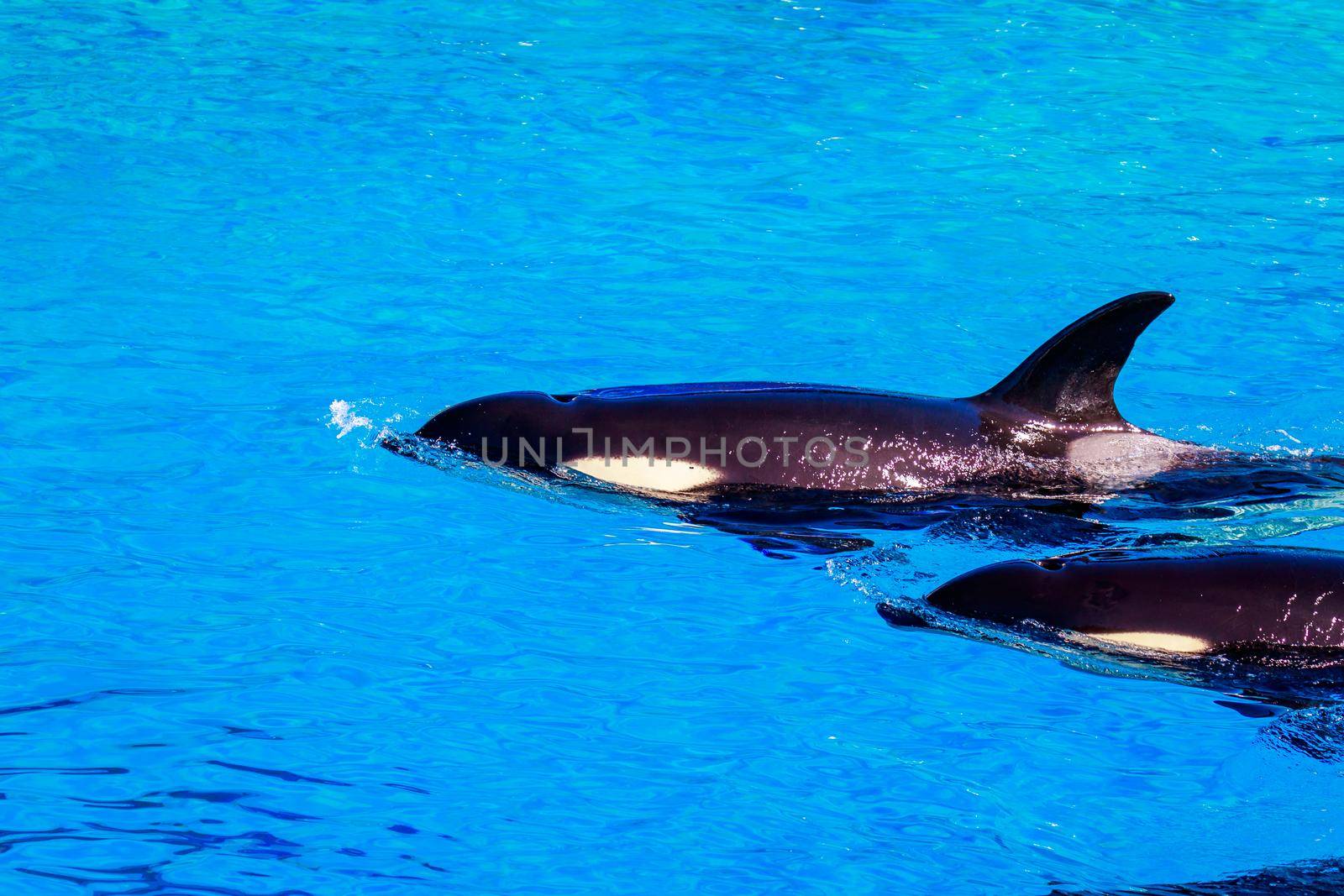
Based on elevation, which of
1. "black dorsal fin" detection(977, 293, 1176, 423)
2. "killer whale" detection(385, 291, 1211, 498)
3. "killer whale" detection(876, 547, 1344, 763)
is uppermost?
"black dorsal fin" detection(977, 293, 1176, 423)

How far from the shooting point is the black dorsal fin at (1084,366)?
18.4ft

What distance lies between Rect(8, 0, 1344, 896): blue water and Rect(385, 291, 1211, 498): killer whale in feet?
0.70

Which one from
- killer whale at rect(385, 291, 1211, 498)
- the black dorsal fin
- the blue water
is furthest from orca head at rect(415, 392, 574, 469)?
the black dorsal fin

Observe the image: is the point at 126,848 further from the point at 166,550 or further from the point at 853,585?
the point at 853,585

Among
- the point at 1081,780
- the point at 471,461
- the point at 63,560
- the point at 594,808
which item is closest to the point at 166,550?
the point at 63,560

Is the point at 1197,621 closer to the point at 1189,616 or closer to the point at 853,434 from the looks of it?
the point at 1189,616

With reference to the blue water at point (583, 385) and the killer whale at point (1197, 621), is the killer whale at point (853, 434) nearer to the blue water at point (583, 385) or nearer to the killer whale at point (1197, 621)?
the blue water at point (583, 385)

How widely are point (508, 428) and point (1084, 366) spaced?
7.48 ft

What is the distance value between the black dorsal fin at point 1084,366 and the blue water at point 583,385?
72cm

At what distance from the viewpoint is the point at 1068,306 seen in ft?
29.3

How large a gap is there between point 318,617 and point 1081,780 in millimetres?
2496

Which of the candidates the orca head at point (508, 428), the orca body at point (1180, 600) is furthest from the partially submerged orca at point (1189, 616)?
the orca head at point (508, 428)

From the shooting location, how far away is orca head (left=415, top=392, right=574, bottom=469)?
5863mm

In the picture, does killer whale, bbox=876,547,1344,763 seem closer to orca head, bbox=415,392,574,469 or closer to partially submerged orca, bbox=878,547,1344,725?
partially submerged orca, bbox=878,547,1344,725
